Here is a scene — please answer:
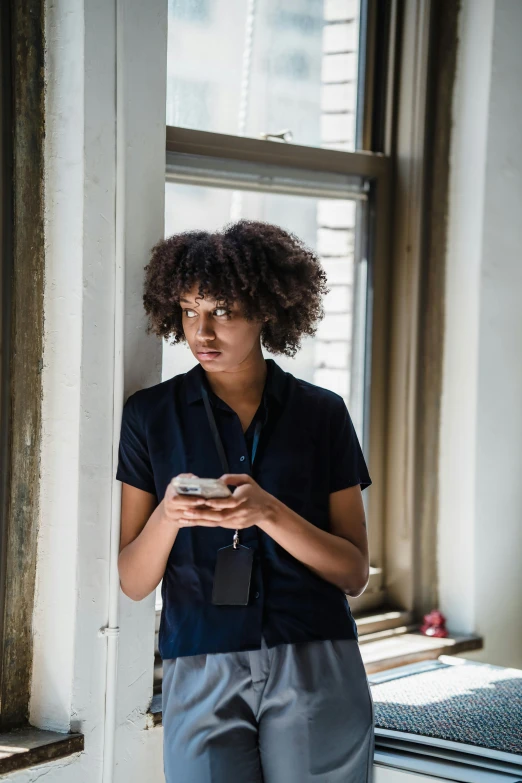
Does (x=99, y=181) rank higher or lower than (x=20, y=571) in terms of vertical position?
higher

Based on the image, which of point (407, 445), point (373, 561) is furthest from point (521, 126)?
point (373, 561)

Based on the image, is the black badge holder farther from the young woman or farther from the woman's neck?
the woman's neck

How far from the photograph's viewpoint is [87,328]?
6.62 ft

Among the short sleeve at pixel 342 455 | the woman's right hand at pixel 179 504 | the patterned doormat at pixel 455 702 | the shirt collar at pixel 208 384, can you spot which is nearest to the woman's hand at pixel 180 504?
the woman's right hand at pixel 179 504

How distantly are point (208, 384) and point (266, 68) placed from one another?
3.76 feet

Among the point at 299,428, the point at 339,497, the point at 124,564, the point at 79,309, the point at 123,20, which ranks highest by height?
the point at 123,20

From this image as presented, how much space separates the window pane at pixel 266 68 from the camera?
249cm

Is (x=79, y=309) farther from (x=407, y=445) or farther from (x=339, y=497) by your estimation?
(x=407, y=445)

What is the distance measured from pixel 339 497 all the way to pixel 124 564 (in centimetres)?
47

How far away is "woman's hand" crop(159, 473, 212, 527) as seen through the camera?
5.43ft

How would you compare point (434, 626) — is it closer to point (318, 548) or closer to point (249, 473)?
point (318, 548)

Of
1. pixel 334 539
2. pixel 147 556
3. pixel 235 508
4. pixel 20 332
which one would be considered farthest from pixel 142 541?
→ pixel 20 332

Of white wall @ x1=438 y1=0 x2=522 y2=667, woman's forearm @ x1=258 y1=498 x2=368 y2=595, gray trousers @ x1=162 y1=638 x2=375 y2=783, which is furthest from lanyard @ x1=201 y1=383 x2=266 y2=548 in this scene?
white wall @ x1=438 y1=0 x2=522 y2=667

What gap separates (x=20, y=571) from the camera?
2.10m
